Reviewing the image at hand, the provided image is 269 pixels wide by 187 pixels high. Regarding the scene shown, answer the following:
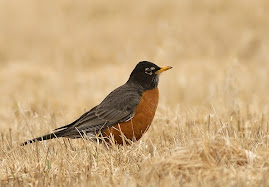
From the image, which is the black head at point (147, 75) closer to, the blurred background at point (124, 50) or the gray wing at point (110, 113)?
the gray wing at point (110, 113)

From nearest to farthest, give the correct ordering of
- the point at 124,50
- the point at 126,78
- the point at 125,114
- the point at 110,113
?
1. the point at 125,114
2. the point at 110,113
3. the point at 126,78
4. the point at 124,50

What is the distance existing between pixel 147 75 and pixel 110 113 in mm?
706

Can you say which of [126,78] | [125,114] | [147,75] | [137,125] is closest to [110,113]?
[125,114]

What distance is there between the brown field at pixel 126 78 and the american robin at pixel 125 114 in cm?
23

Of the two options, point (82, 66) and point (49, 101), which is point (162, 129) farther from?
point (82, 66)

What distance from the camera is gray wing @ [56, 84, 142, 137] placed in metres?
6.38

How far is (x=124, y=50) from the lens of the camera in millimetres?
18875

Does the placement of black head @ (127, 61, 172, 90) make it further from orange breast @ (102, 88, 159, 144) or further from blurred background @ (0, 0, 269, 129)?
blurred background @ (0, 0, 269, 129)

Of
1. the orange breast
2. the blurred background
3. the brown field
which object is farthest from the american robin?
the blurred background

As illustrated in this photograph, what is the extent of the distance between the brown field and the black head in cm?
60

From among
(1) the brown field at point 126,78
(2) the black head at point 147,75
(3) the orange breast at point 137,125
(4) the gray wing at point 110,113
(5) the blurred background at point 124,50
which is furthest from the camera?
(5) the blurred background at point 124,50

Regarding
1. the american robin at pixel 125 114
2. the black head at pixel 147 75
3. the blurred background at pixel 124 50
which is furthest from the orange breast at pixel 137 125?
the blurred background at pixel 124 50

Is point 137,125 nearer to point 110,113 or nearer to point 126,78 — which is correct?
point 110,113

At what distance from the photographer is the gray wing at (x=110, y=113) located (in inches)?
251
